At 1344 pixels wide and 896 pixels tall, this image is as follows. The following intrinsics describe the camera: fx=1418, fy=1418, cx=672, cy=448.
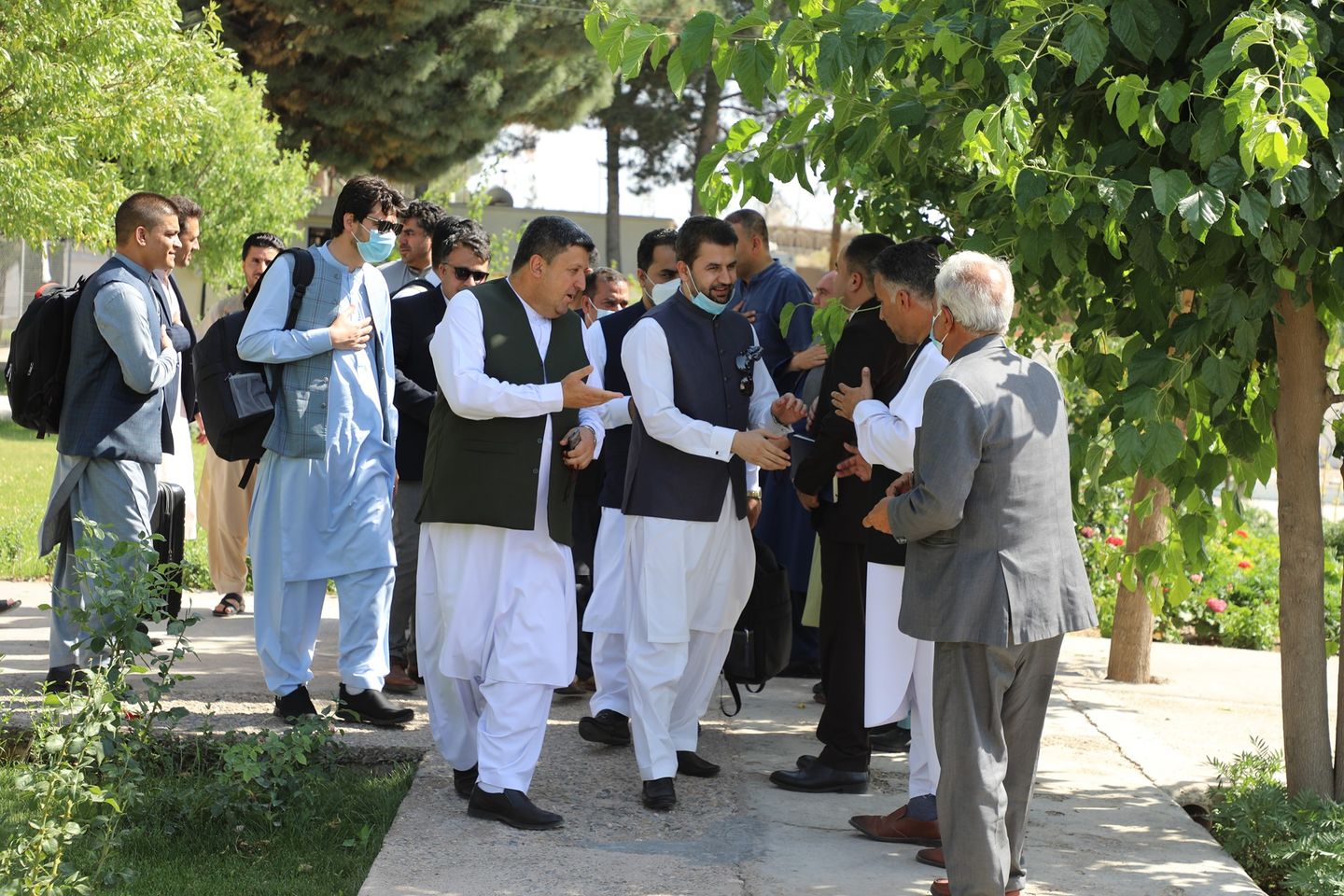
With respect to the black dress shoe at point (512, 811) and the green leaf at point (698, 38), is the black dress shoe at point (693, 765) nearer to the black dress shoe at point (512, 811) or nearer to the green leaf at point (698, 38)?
the black dress shoe at point (512, 811)

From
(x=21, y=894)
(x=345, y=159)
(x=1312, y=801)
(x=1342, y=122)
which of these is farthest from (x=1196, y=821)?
(x=345, y=159)

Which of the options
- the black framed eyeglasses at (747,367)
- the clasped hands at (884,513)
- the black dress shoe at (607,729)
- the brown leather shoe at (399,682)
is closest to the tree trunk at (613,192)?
the brown leather shoe at (399,682)

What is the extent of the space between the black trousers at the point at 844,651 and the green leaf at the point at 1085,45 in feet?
6.76

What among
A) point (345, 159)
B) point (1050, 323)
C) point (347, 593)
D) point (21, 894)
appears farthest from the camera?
point (345, 159)

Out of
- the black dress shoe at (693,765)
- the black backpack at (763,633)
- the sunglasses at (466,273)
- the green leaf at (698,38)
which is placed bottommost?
the black dress shoe at (693,765)

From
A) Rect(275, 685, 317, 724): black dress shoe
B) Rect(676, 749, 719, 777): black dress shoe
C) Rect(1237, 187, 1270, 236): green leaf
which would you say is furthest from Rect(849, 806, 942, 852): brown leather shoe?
Rect(275, 685, 317, 724): black dress shoe

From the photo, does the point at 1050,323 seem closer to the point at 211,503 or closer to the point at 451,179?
the point at 211,503

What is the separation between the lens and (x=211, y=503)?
26.3 ft

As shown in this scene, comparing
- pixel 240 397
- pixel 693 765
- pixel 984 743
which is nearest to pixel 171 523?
pixel 240 397

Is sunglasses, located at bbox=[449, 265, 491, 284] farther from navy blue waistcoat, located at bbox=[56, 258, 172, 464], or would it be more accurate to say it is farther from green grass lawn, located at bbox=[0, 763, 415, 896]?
green grass lawn, located at bbox=[0, 763, 415, 896]

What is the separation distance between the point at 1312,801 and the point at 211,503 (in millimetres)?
5811

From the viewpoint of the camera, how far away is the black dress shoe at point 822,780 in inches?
204

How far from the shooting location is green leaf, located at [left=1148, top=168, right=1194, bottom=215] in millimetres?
3600

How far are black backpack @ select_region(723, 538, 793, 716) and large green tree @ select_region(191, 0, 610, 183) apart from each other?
55.8 feet
